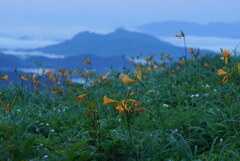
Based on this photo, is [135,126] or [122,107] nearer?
[122,107]

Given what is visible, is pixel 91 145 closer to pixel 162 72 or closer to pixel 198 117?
pixel 198 117

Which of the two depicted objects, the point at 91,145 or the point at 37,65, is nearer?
the point at 91,145

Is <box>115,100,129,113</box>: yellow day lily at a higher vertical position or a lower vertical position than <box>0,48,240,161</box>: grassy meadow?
higher

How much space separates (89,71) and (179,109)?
3.20 metres

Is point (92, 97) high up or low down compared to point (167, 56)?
down

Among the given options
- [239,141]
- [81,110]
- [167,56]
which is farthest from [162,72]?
[239,141]

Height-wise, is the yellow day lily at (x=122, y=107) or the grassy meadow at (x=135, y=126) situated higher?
the yellow day lily at (x=122, y=107)

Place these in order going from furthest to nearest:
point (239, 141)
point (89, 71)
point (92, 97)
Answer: point (89, 71)
point (92, 97)
point (239, 141)

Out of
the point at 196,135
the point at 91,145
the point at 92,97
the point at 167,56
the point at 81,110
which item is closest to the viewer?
the point at 91,145

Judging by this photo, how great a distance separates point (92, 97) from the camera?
18.5ft

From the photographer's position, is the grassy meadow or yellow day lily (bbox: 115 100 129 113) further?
the grassy meadow

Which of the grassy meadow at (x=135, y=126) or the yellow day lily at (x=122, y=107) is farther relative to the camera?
the grassy meadow at (x=135, y=126)

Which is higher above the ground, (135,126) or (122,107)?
(122,107)

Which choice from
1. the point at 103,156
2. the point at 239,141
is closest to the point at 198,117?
the point at 239,141
